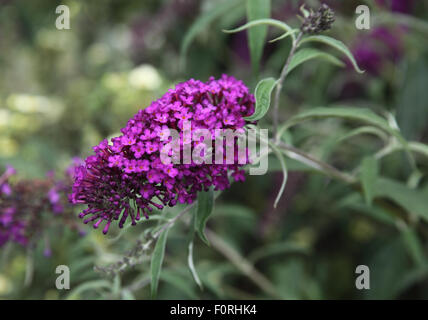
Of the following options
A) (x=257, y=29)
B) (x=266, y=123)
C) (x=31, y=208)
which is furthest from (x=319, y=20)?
(x=266, y=123)

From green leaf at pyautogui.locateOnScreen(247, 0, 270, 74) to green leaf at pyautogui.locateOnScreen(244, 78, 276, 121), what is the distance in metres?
0.14

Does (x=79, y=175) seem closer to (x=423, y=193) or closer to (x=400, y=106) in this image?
(x=423, y=193)

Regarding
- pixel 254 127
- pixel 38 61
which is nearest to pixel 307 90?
pixel 254 127

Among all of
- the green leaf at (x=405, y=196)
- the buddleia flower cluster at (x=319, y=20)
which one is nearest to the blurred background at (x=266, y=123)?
the green leaf at (x=405, y=196)

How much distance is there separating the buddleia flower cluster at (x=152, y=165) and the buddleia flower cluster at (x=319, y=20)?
0.16 m

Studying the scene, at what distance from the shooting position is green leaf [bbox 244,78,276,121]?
23.7 inches

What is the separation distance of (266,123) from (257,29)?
0.73 meters

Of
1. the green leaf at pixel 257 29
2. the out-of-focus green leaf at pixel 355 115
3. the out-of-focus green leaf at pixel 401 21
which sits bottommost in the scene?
the out-of-focus green leaf at pixel 355 115

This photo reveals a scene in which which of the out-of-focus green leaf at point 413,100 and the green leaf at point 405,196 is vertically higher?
the out-of-focus green leaf at point 413,100

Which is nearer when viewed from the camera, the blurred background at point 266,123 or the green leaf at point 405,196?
the green leaf at point 405,196

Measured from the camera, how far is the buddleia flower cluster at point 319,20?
0.67 meters

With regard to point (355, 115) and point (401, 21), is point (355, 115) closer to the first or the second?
point (355, 115)

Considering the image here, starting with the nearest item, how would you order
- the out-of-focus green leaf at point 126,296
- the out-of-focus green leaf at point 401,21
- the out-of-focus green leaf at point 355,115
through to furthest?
the out-of-focus green leaf at point 355,115, the out-of-focus green leaf at point 126,296, the out-of-focus green leaf at point 401,21

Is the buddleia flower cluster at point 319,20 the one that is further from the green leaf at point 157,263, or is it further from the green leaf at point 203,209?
the green leaf at point 157,263
